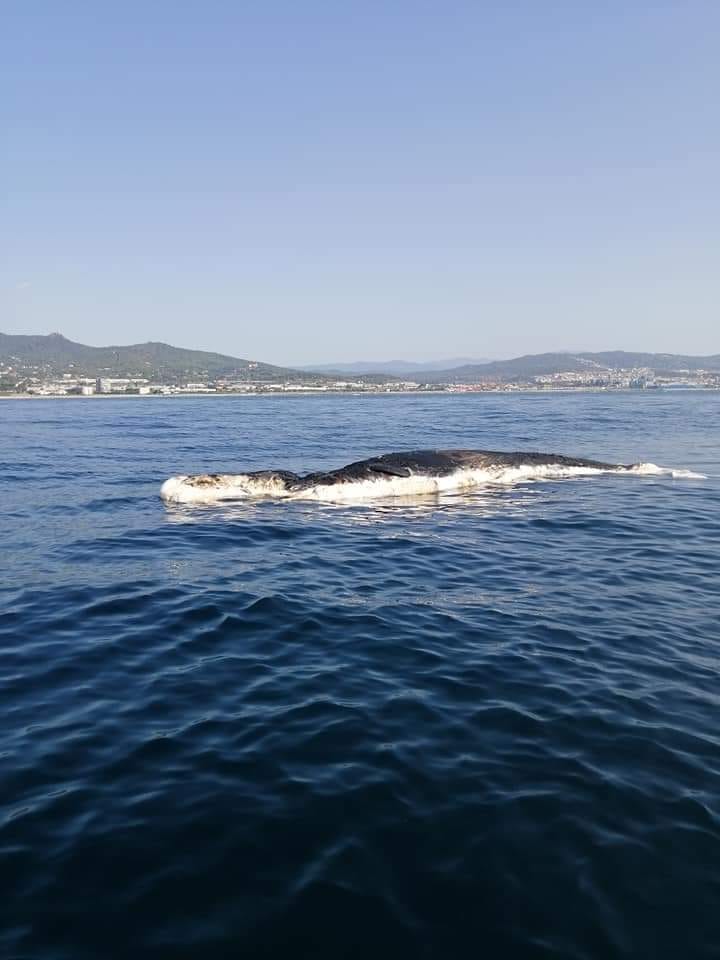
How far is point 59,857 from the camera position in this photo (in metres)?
4.99

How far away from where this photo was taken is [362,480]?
71.3 ft

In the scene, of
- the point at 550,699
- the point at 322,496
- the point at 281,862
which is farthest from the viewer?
the point at 322,496

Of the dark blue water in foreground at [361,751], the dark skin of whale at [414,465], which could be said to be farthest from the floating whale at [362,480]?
the dark blue water in foreground at [361,751]

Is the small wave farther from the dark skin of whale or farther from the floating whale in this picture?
the floating whale

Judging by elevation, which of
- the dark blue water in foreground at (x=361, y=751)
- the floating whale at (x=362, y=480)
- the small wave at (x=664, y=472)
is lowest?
the small wave at (x=664, y=472)

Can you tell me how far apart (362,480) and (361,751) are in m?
15.5

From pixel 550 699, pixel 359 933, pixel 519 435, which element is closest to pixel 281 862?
pixel 359 933

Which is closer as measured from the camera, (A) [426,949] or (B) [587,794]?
(A) [426,949]

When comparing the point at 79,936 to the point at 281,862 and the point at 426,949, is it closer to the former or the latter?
the point at 281,862

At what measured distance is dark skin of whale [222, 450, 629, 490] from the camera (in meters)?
22.0

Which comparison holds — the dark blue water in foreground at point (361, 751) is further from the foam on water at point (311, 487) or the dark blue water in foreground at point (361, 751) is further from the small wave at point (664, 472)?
the small wave at point (664, 472)

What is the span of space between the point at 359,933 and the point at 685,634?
7157 millimetres

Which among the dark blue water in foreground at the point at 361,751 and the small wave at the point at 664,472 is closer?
the dark blue water in foreground at the point at 361,751

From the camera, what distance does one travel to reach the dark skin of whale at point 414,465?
72.0 ft
